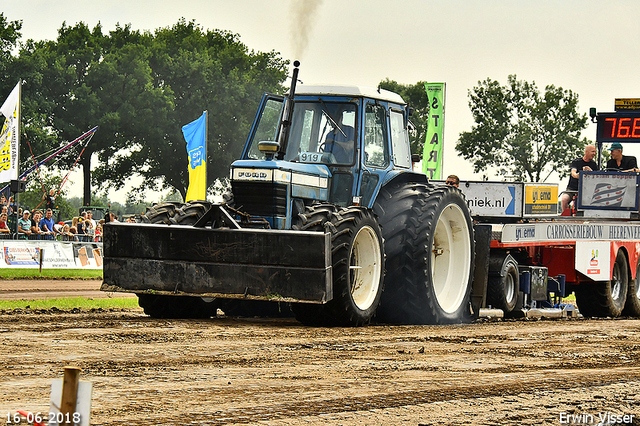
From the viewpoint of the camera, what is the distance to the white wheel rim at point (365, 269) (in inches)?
395

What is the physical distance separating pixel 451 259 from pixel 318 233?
3168 mm

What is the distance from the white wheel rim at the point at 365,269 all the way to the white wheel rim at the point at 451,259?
171cm

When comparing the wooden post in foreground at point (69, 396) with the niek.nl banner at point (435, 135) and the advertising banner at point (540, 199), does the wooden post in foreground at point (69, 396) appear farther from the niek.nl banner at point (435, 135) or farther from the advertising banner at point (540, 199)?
the niek.nl banner at point (435, 135)

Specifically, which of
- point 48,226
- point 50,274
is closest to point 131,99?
point 48,226

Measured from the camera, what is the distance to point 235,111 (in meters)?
54.2

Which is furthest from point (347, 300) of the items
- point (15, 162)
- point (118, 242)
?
point (15, 162)

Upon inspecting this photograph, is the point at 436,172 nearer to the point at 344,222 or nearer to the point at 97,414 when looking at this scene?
the point at 344,222

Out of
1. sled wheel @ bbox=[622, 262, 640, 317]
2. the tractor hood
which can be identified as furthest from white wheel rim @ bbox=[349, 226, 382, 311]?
sled wheel @ bbox=[622, 262, 640, 317]

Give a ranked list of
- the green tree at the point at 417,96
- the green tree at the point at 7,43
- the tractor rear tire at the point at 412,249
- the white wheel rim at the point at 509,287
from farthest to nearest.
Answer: the green tree at the point at 417,96 → the green tree at the point at 7,43 → the white wheel rim at the point at 509,287 → the tractor rear tire at the point at 412,249

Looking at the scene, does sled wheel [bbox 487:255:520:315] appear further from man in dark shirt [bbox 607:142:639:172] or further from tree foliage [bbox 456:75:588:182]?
tree foliage [bbox 456:75:588:182]

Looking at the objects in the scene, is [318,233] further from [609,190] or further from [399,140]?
[609,190]

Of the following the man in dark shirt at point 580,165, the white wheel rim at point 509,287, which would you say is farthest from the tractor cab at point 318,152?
the man in dark shirt at point 580,165

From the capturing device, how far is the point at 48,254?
77.4 feet

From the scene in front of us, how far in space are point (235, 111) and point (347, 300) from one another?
45.6 m
